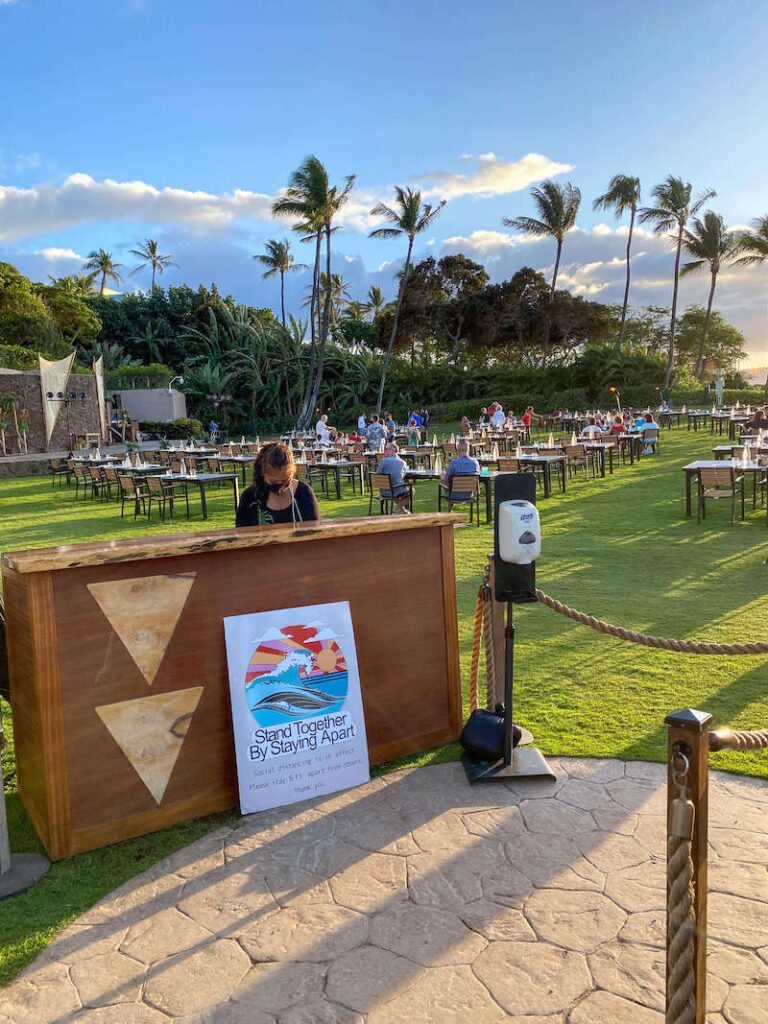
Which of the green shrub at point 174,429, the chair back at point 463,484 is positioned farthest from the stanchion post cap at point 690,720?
the green shrub at point 174,429

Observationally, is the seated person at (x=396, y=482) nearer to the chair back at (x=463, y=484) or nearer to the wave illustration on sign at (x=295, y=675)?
the chair back at (x=463, y=484)

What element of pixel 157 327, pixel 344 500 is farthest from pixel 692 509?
pixel 157 327

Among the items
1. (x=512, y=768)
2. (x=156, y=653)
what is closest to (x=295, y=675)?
(x=156, y=653)

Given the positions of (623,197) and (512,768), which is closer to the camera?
(512,768)

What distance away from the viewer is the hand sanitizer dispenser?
10.1 ft

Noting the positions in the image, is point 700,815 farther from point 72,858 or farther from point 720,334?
point 720,334

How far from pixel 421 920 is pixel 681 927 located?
0.99 metres

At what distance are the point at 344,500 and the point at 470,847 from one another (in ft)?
39.5

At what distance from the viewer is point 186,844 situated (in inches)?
115

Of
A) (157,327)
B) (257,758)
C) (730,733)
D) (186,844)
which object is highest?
(157,327)

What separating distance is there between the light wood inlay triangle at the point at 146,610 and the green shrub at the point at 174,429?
28674mm

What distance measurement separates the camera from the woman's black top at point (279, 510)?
423cm

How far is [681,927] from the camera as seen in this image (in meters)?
1.69

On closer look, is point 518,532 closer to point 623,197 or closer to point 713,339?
point 623,197
